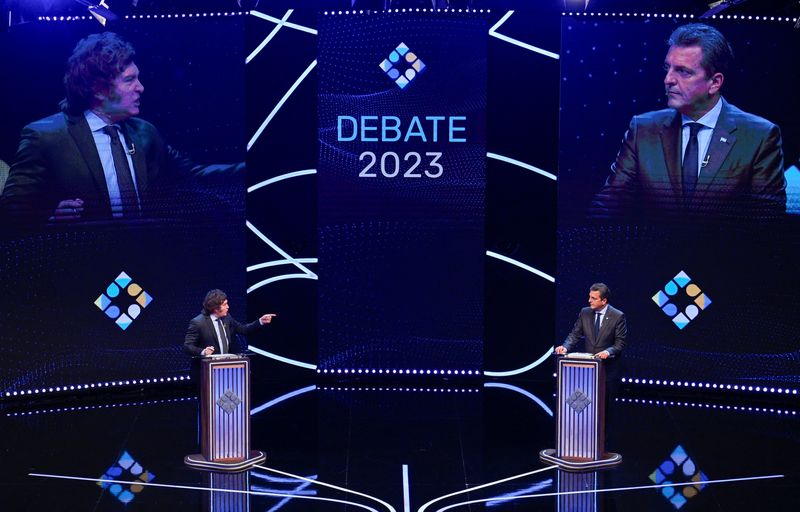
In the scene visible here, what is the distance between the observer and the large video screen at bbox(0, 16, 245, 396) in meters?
9.50

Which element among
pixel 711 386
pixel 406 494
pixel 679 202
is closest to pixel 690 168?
pixel 679 202

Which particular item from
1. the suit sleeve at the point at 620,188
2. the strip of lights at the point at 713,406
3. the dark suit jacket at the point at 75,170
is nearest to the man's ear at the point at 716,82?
the suit sleeve at the point at 620,188

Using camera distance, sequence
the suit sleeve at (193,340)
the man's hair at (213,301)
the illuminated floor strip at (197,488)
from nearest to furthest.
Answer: the illuminated floor strip at (197,488) → the suit sleeve at (193,340) → the man's hair at (213,301)

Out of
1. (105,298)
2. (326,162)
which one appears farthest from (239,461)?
(326,162)

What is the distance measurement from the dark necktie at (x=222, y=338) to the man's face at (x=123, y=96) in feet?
7.81

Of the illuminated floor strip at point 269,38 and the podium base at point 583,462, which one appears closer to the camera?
the podium base at point 583,462

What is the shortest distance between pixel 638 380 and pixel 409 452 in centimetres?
263

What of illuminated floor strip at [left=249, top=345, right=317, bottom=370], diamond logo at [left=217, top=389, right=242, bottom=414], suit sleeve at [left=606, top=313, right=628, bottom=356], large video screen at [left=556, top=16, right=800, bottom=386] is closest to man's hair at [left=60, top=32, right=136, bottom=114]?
illuminated floor strip at [left=249, top=345, right=317, bottom=370]

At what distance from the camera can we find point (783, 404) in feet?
32.8

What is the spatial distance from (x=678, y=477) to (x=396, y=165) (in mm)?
3755

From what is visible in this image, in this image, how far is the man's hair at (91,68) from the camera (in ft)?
31.3

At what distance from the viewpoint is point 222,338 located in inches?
327

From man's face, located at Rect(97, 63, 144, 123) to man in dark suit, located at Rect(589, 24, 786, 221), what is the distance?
12.9 ft

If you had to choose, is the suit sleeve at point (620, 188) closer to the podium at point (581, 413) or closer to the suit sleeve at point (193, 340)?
the podium at point (581, 413)
